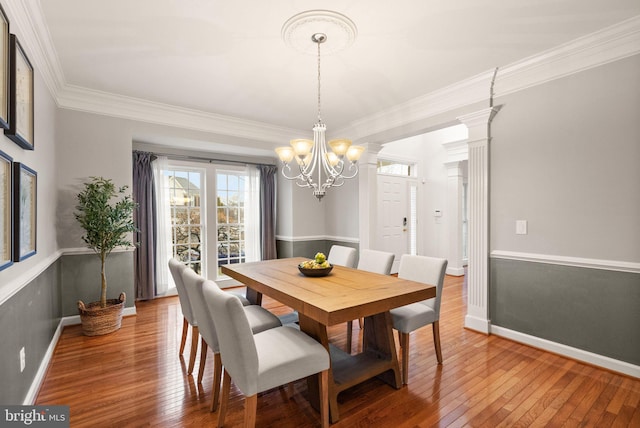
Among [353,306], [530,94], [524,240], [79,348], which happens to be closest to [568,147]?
[530,94]

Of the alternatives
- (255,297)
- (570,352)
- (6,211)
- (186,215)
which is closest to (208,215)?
(186,215)

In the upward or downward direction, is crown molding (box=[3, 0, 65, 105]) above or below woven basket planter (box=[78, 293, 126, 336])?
above

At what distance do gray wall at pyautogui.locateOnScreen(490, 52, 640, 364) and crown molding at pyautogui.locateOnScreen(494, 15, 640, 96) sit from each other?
6 cm

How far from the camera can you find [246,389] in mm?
1521

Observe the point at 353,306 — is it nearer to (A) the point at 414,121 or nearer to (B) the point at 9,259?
(B) the point at 9,259

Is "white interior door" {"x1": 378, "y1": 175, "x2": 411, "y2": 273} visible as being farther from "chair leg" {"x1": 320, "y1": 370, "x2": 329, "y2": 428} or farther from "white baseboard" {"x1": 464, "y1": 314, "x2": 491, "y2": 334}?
"chair leg" {"x1": 320, "y1": 370, "x2": 329, "y2": 428}

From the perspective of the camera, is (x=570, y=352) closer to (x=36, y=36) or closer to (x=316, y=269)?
(x=316, y=269)

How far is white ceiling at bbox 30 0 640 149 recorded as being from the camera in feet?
6.77

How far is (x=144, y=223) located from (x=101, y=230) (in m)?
1.09

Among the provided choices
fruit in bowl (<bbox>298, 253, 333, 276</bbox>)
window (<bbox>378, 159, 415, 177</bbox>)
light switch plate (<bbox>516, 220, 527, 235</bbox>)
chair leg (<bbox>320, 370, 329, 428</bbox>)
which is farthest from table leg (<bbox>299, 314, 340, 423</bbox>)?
window (<bbox>378, 159, 415, 177</bbox>)

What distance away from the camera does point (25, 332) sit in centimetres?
198

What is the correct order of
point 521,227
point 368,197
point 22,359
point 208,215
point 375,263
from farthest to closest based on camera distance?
point 208,215
point 368,197
point 375,263
point 521,227
point 22,359

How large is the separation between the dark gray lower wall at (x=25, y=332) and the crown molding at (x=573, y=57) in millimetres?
4119

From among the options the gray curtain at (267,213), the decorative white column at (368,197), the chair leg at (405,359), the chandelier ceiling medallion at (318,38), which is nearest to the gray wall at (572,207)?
the chair leg at (405,359)
